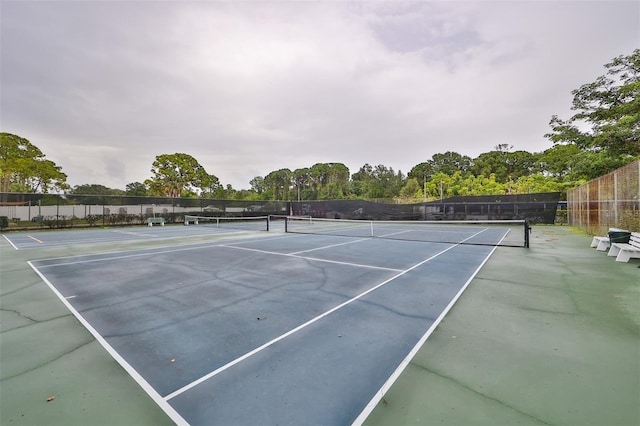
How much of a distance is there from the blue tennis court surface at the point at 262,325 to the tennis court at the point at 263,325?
0.04 feet

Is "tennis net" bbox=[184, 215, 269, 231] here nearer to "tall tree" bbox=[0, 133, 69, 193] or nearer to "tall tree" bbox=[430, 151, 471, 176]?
"tall tree" bbox=[0, 133, 69, 193]

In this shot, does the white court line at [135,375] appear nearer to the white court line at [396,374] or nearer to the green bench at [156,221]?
the white court line at [396,374]

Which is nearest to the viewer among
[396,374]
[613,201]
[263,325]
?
[396,374]

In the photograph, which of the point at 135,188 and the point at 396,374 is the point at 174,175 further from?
the point at 396,374

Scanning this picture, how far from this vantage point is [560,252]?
8.30m

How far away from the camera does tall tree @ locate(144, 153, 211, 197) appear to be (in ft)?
141

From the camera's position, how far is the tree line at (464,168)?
14.7 m

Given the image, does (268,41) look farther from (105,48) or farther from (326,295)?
(326,295)

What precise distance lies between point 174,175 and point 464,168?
70859 mm

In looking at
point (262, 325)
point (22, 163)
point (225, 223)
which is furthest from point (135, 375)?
point (22, 163)

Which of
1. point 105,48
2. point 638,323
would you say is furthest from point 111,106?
point 638,323

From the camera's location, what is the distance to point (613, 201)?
9.05m

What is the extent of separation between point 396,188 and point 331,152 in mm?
31622

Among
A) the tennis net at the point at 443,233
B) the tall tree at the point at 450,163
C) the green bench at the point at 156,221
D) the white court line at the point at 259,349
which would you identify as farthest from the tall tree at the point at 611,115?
the tall tree at the point at 450,163
